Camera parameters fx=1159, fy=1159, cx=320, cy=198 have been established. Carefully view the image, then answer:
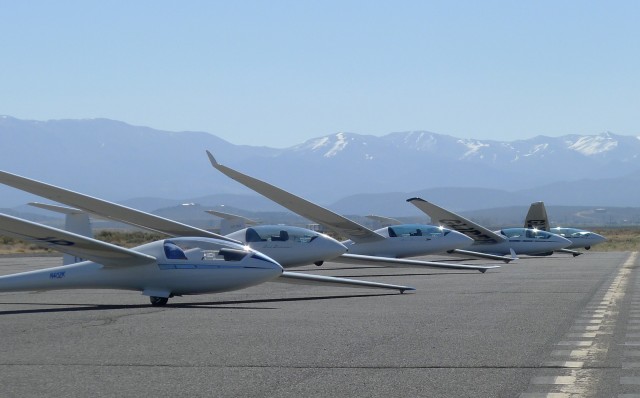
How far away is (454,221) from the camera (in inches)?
2040

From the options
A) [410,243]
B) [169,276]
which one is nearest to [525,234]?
[410,243]

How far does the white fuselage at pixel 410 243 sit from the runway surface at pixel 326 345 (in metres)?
18.9

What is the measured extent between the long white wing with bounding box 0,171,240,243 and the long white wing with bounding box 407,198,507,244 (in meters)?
25.0

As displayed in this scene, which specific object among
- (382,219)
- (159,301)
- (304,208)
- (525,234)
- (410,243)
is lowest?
(159,301)

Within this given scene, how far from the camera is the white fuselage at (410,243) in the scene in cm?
4262

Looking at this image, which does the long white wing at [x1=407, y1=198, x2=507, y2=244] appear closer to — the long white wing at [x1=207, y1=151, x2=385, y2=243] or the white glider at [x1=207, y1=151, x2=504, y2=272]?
the white glider at [x1=207, y1=151, x2=504, y2=272]

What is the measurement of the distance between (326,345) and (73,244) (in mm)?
8070

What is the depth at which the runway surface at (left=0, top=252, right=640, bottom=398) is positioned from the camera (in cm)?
1031

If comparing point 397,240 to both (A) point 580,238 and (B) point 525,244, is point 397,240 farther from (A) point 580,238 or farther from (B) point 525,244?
(A) point 580,238

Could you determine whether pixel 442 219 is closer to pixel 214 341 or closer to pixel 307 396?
pixel 214 341

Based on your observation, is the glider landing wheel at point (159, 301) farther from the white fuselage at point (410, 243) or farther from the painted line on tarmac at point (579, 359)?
the white fuselage at point (410, 243)

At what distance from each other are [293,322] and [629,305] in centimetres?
684

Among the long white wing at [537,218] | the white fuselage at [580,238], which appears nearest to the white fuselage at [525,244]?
the long white wing at [537,218]

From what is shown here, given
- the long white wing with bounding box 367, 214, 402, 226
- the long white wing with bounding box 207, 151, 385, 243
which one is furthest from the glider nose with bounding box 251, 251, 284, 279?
the long white wing with bounding box 367, 214, 402, 226
